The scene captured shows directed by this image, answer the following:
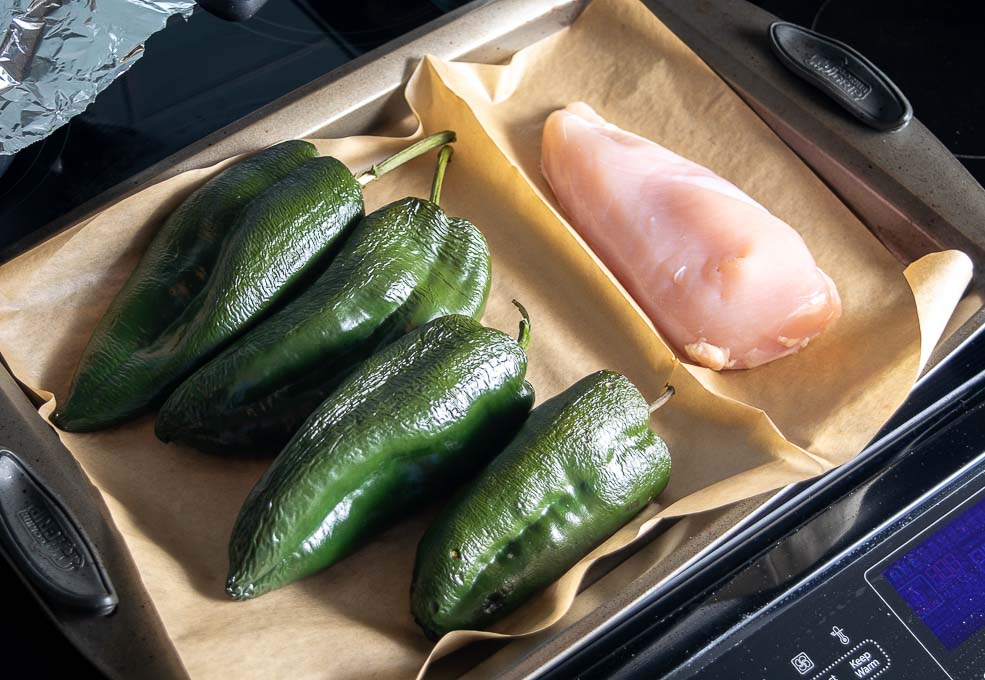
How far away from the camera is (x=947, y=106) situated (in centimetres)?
149

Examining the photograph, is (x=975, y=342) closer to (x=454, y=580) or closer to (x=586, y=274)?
(x=586, y=274)

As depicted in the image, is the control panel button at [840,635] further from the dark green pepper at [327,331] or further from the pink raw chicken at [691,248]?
the dark green pepper at [327,331]

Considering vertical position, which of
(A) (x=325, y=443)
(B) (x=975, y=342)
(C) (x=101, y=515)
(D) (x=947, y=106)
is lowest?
(C) (x=101, y=515)

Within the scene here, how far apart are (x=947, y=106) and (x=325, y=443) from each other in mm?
1154

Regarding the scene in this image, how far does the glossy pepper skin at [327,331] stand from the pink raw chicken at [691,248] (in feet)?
0.84

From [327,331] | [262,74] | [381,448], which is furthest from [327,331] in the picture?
[262,74]

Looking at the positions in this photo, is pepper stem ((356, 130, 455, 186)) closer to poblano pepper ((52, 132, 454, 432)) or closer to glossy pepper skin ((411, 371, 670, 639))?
poblano pepper ((52, 132, 454, 432))

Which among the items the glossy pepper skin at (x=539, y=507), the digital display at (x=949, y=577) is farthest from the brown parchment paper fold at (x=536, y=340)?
the digital display at (x=949, y=577)

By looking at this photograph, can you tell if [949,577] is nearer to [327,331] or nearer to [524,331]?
[524,331]

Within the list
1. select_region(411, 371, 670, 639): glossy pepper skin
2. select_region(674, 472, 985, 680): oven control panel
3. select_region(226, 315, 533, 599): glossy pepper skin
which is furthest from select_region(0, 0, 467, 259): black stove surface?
select_region(674, 472, 985, 680): oven control panel

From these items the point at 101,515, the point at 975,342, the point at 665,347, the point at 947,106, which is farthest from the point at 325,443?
the point at 947,106

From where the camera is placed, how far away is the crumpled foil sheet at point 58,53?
125 cm

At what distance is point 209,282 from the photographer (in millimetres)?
1163

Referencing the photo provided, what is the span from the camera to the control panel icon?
0.85 meters
